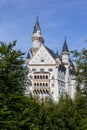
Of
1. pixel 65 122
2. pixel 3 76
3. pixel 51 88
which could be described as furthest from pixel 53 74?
pixel 3 76

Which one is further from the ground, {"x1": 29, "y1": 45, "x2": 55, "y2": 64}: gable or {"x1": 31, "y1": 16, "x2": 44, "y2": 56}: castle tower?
{"x1": 31, "y1": 16, "x2": 44, "y2": 56}: castle tower

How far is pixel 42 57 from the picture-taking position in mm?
123938

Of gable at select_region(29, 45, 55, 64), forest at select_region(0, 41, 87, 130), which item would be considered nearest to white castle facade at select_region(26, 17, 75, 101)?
gable at select_region(29, 45, 55, 64)

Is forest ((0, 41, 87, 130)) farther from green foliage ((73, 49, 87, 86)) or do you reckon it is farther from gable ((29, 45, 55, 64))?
gable ((29, 45, 55, 64))

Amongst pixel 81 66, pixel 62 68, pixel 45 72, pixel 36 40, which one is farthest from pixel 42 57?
pixel 81 66

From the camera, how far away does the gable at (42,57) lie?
124 m

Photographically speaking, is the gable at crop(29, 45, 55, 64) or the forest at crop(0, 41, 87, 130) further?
the gable at crop(29, 45, 55, 64)

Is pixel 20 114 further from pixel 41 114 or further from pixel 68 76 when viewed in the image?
pixel 68 76

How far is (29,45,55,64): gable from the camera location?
12350 cm

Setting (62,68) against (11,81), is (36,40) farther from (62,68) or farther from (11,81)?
(11,81)

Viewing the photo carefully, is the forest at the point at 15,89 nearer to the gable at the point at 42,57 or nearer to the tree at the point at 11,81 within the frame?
the tree at the point at 11,81

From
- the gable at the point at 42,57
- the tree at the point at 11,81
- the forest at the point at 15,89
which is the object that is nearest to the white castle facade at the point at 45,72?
the gable at the point at 42,57

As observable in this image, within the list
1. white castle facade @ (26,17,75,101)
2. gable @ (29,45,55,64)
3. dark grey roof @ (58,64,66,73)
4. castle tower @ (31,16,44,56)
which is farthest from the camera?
castle tower @ (31,16,44,56)

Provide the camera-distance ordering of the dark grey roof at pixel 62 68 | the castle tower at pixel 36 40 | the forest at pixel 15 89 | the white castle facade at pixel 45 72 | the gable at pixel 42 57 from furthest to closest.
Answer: the castle tower at pixel 36 40
the dark grey roof at pixel 62 68
the gable at pixel 42 57
the white castle facade at pixel 45 72
the forest at pixel 15 89
